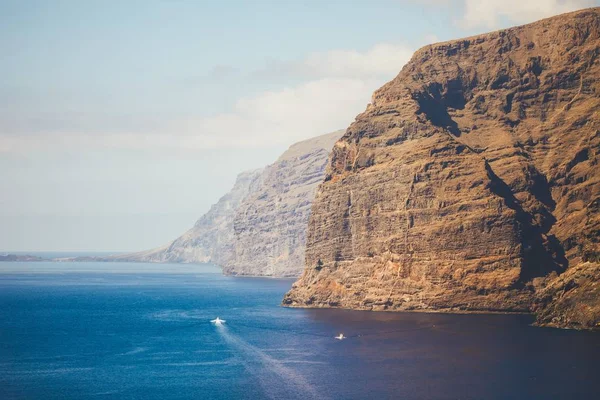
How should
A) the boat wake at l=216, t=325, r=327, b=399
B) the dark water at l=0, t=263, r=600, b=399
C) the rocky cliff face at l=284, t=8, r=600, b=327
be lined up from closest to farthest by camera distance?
the boat wake at l=216, t=325, r=327, b=399 → the dark water at l=0, t=263, r=600, b=399 → the rocky cliff face at l=284, t=8, r=600, b=327

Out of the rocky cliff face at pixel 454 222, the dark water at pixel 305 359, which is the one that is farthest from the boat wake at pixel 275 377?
the rocky cliff face at pixel 454 222

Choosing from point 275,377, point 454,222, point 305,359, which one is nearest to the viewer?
point 275,377

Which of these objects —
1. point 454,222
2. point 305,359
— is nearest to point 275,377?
point 305,359

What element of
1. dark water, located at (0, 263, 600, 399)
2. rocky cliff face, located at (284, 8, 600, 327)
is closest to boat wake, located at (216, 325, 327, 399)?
dark water, located at (0, 263, 600, 399)

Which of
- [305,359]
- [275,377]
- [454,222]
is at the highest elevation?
[454,222]

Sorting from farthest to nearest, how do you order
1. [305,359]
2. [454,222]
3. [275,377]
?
1. [454,222]
2. [305,359]
3. [275,377]

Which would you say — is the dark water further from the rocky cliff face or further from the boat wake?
the rocky cliff face

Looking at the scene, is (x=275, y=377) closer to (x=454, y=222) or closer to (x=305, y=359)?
(x=305, y=359)

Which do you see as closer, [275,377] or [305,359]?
[275,377]

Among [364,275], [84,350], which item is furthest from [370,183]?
[84,350]
